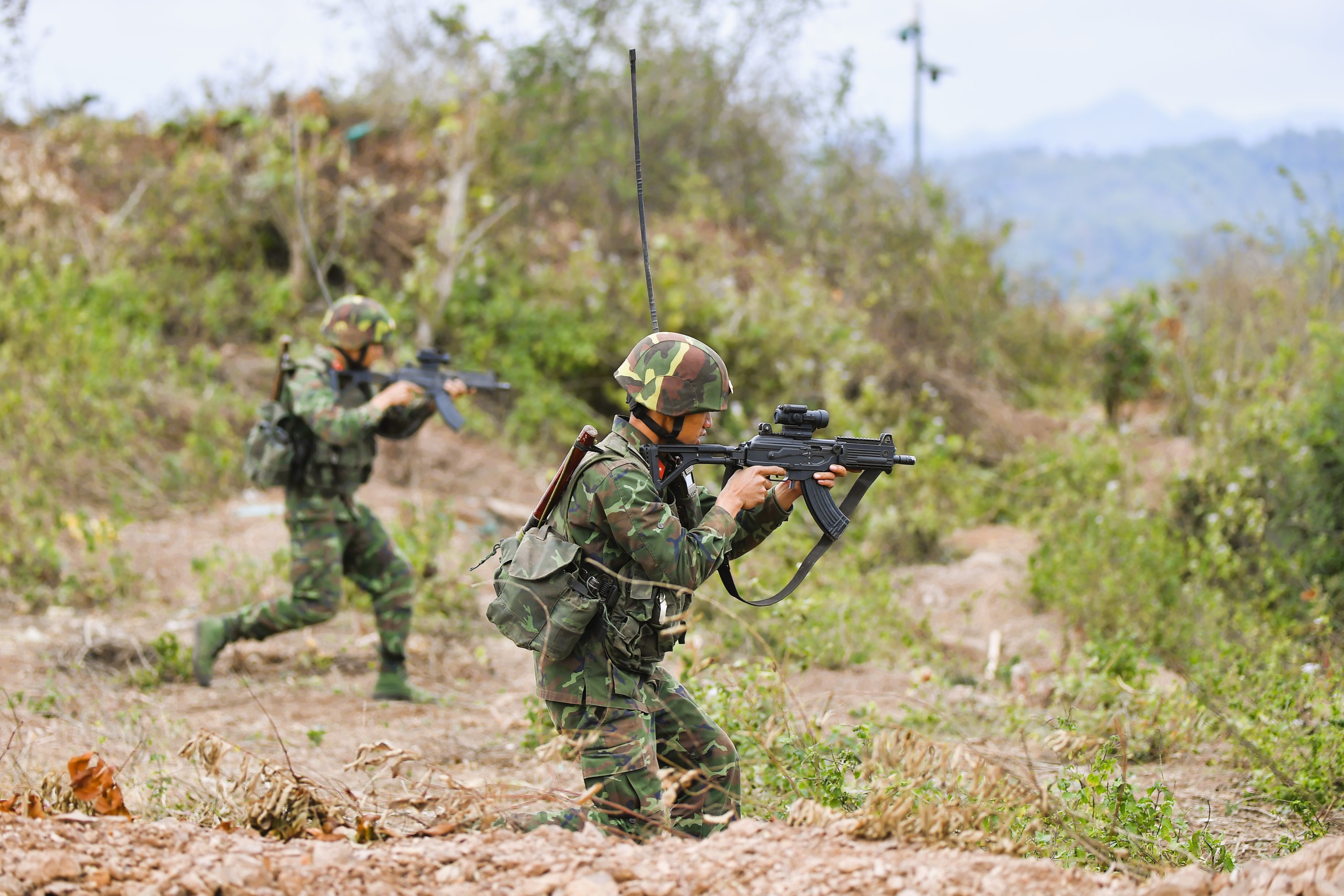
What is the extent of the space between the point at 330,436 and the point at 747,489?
256cm

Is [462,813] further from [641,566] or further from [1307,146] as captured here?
[1307,146]

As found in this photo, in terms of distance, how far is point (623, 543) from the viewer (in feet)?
9.48

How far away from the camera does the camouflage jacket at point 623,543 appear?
286 cm

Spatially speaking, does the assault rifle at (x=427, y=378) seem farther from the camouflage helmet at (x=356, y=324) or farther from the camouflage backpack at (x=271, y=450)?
the camouflage backpack at (x=271, y=450)

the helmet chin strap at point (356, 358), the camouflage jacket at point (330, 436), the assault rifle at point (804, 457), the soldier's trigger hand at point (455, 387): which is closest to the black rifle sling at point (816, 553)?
the assault rifle at point (804, 457)

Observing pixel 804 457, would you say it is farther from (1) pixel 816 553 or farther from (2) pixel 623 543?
(2) pixel 623 543

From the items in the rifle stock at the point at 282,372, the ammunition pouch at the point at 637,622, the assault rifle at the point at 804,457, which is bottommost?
the ammunition pouch at the point at 637,622

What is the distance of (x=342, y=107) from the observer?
41.8 feet

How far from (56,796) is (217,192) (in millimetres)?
9513

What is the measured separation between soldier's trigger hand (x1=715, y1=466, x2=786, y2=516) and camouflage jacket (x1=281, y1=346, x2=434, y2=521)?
2455 millimetres

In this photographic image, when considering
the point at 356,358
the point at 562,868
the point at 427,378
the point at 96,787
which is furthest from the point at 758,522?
the point at 356,358

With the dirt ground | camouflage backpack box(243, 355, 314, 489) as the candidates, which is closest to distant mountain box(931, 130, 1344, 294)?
the dirt ground

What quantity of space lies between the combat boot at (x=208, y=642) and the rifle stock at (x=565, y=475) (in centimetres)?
293

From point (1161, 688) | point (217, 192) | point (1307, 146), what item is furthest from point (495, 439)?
point (1307, 146)
